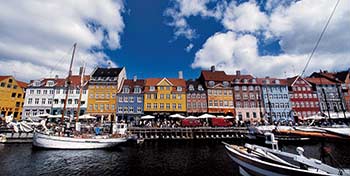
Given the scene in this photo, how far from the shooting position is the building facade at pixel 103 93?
43938 mm

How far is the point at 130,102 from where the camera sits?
1757 inches

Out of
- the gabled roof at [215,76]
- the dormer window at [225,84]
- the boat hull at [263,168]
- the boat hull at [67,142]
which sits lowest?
the boat hull at [67,142]

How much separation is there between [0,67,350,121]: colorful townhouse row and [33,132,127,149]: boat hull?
19.1 metres

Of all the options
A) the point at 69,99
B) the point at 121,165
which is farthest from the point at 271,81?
the point at 69,99

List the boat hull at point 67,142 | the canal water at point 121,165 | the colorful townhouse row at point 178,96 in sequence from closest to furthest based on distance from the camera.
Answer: the canal water at point 121,165, the boat hull at point 67,142, the colorful townhouse row at point 178,96

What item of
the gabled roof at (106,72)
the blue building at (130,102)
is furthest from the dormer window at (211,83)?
the gabled roof at (106,72)

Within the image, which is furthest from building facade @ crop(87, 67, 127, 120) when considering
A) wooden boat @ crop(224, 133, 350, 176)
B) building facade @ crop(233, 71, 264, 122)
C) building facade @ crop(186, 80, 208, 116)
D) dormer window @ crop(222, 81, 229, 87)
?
wooden boat @ crop(224, 133, 350, 176)

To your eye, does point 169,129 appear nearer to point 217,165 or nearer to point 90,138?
point 90,138

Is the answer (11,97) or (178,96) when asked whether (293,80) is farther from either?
(11,97)

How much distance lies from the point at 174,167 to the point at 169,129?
18.7m

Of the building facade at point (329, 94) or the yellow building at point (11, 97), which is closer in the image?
the yellow building at point (11, 97)

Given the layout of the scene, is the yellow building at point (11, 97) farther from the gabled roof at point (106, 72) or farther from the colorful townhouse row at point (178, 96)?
the gabled roof at point (106, 72)

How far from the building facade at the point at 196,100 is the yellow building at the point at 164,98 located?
140 centimetres

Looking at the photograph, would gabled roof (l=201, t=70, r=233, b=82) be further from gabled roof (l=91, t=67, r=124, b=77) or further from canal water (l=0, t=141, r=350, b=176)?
canal water (l=0, t=141, r=350, b=176)
